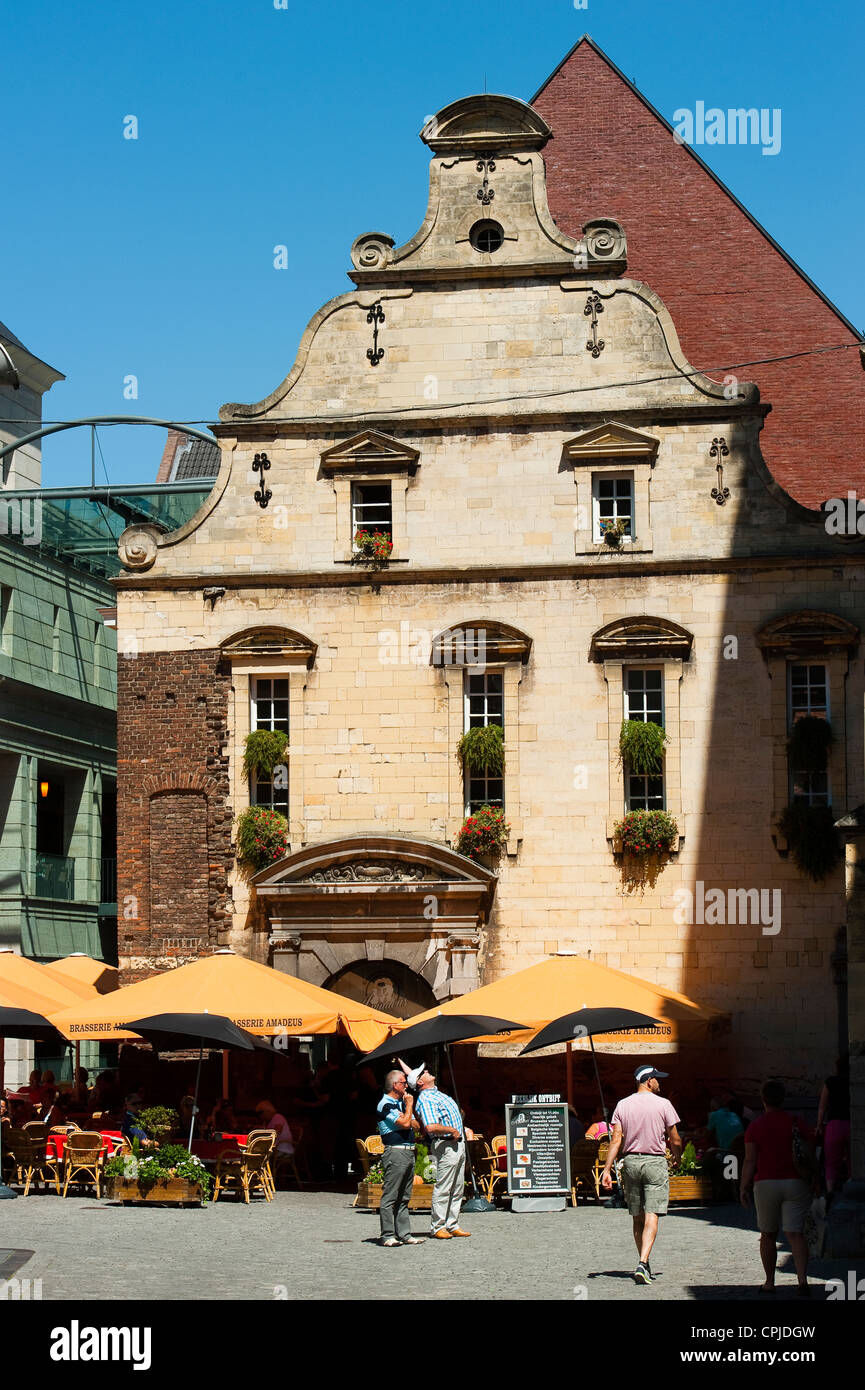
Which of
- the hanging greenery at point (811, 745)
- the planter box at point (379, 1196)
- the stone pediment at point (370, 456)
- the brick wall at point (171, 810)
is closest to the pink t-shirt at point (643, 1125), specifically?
the planter box at point (379, 1196)

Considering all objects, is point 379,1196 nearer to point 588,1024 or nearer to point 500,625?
point 588,1024

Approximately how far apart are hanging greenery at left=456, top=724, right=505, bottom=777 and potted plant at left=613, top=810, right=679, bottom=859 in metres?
1.91

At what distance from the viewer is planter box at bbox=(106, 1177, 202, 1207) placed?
19844mm

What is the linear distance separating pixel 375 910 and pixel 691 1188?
7941mm

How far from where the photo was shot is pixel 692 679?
27.5m

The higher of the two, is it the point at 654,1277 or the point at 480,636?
the point at 480,636

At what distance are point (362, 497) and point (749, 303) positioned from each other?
10.6 m

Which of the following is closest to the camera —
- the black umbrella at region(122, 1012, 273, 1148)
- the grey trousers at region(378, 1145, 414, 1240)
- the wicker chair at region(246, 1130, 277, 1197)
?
the grey trousers at region(378, 1145, 414, 1240)

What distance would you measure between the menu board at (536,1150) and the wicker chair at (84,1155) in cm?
448

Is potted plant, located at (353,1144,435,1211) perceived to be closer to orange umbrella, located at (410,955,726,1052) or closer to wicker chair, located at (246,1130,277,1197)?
wicker chair, located at (246,1130,277,1197)

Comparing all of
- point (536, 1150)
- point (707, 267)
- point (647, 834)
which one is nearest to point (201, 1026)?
point (536, 1150)

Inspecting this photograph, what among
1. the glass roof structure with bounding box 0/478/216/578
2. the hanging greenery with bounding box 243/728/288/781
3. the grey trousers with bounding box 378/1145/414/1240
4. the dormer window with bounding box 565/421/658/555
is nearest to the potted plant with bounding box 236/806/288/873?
the hanging greenery with bounding box 243/728/288/781
